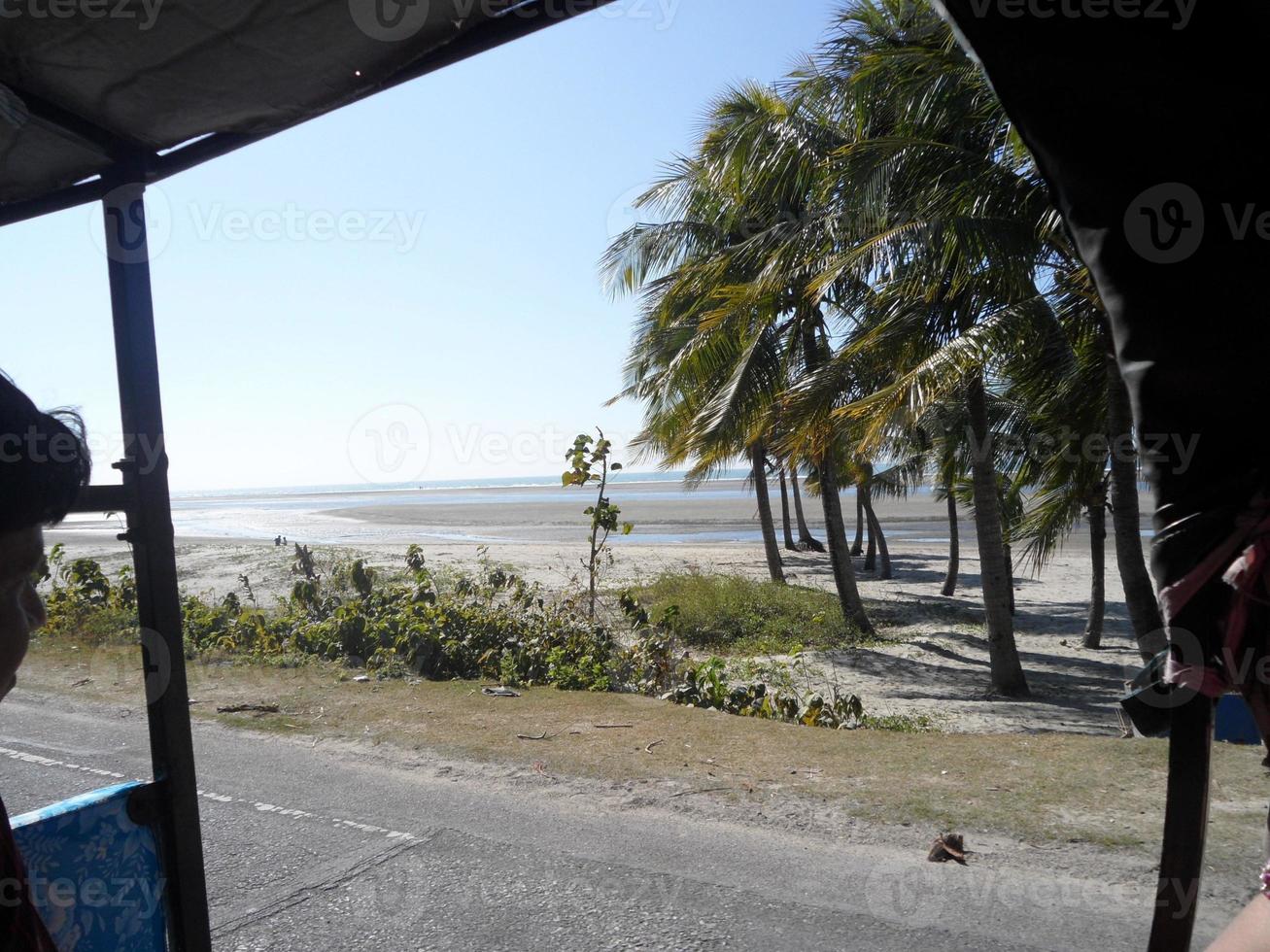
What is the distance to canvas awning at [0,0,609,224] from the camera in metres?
1.70

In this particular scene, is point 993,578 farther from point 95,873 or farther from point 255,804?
point 95,873

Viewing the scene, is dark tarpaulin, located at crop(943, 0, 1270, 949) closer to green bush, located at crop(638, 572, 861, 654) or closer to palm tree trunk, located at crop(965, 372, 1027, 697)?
palm tree trunk, located at crop(965, 372, 1027, 697)

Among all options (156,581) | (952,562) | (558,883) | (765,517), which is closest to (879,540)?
(952,562)

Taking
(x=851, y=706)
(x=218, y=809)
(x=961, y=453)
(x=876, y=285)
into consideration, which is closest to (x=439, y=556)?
(x=961, y=453)

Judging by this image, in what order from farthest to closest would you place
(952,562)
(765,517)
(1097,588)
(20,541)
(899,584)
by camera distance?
(899,584), (765,517), (952,562), (1097,588), (20,541)

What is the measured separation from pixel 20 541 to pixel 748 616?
1398 cm

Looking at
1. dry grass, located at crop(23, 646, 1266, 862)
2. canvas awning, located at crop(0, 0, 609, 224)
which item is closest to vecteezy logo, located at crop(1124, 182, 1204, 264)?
canvas awning, located at crop(0, 0, 609, 224)

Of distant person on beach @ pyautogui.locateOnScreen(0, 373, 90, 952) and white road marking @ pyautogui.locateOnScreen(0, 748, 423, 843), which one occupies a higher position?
distant person on beach @ pyautogui.locateOnScreen(0, 373, 90, 952)

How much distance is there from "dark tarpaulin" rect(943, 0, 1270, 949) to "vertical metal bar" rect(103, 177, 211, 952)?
5.42 feet

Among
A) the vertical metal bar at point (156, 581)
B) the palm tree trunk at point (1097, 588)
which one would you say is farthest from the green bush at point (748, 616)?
the vertical metal bar at point (156, 581)

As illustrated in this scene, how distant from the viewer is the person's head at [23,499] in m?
1.21

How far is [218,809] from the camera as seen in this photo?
4.75m

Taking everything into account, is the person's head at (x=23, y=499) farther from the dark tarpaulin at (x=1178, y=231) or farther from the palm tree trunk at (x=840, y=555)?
the palm tree trunk at (x=840, y=555)

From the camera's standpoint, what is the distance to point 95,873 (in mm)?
1769
